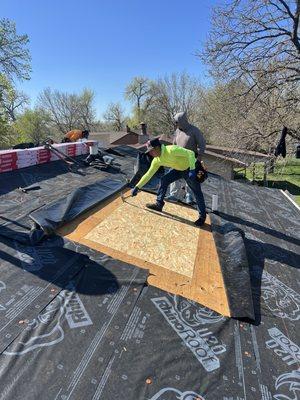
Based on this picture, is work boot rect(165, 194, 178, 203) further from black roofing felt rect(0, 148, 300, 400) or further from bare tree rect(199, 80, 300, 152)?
bare tree rect(199, 80, 300, 152)

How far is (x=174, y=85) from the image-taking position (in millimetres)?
43188

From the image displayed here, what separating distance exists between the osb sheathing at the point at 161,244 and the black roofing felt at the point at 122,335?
9.3 inches

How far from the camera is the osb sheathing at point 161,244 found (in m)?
3.43

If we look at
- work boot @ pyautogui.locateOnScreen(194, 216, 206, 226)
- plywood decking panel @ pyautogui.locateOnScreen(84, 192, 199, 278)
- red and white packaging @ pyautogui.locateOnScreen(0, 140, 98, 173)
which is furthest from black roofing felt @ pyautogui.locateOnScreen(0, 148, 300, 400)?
red and white packaging @ pyautogui.locateOnScreen(0, 140, 98, 173)

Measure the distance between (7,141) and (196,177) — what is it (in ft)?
90.5

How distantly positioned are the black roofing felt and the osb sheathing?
0.77 feet

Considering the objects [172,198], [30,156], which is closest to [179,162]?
[172,198]

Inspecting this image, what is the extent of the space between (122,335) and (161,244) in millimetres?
1955

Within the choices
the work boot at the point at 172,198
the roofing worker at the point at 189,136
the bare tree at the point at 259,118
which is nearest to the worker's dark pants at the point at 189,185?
the roofing worker at the point at 189,136

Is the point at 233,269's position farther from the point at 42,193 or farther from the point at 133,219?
the point at 42,193

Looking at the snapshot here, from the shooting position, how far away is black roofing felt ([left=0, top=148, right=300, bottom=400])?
2.08 m

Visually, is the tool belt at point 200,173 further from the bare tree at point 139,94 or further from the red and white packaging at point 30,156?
the bare tree at point 139,94

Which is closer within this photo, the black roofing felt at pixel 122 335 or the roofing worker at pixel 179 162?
the black roofing felt at pixel 122 335

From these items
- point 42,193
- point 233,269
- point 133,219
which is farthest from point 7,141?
point 233,269
